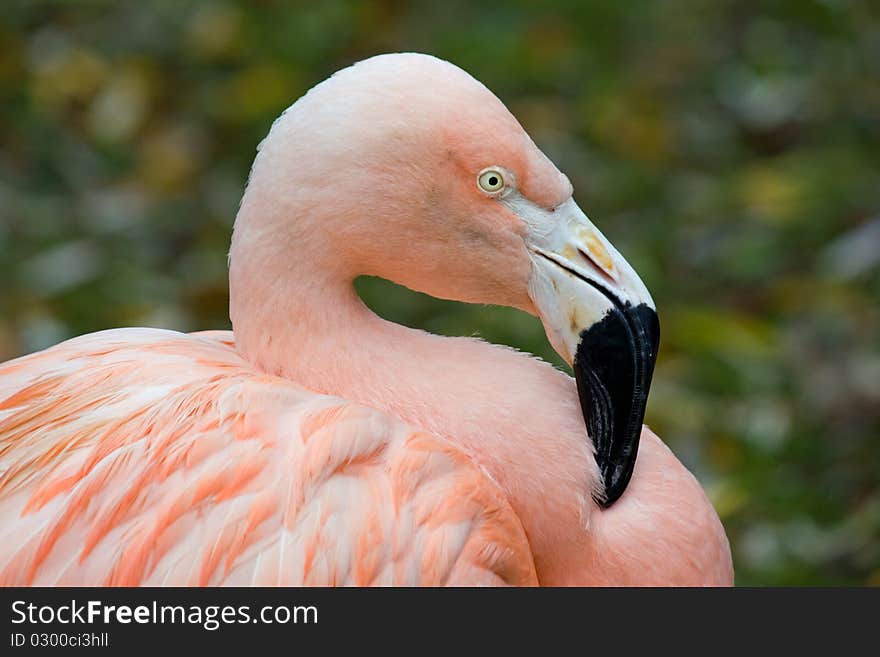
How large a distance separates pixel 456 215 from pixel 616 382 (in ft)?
1.21

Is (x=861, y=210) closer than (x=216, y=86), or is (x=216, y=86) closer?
(x=861, y=210)

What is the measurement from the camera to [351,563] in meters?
1.86

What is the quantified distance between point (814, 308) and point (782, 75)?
58.9 inches

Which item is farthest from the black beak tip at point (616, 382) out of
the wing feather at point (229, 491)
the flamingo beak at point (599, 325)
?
the wing feather at point (229, 491)

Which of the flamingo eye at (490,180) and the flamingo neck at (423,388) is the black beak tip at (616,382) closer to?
the flamingo neck at (423,388)

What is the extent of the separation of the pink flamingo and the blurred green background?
4.61 ft

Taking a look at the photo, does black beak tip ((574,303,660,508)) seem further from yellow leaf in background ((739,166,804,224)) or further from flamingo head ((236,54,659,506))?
yellow leaf in background ((739,166,804,224))

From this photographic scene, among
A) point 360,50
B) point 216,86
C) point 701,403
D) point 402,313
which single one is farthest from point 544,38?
point 701,403

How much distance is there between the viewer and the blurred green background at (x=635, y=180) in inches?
148

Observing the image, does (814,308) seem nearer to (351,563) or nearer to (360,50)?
(360,50)

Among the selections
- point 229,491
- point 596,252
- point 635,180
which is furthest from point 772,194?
point 229,491

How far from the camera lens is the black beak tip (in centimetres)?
205

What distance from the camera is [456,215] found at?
2.05 metres

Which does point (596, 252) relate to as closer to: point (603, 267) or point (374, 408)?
point (603, 267)
